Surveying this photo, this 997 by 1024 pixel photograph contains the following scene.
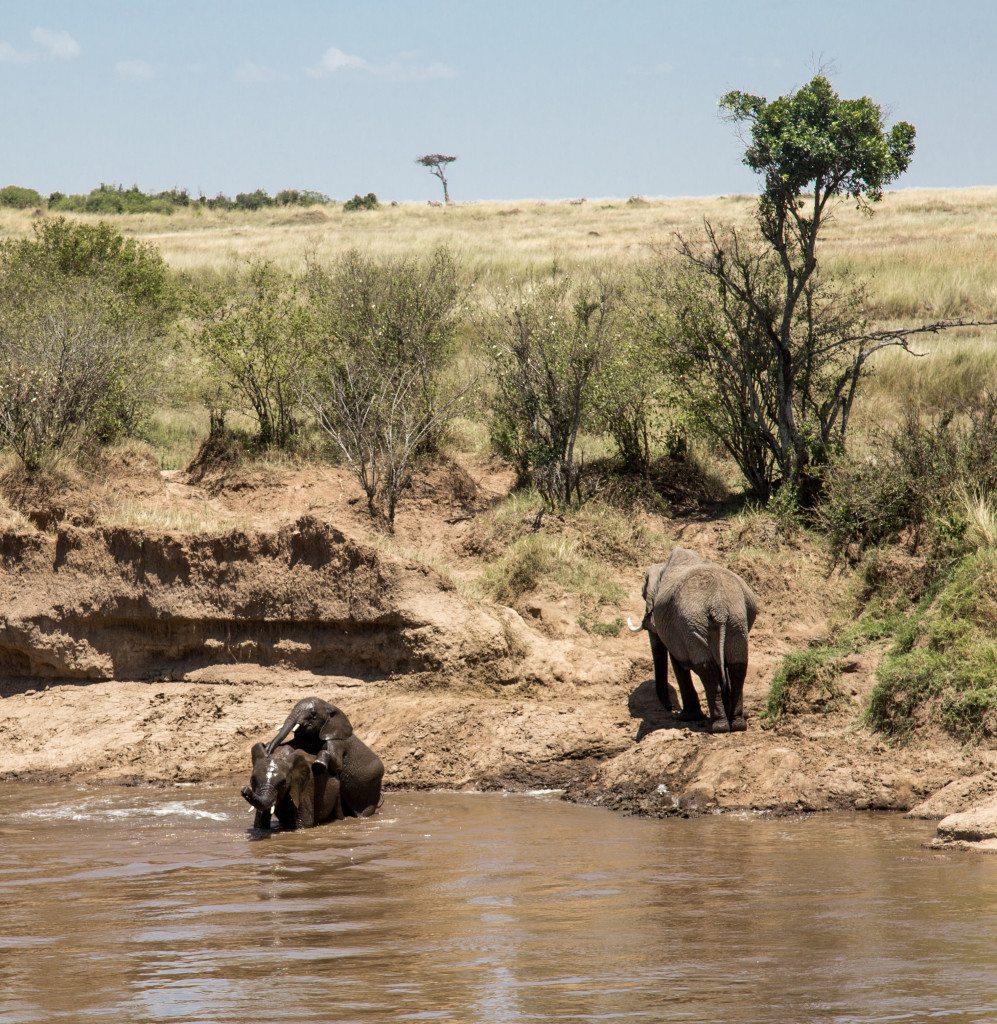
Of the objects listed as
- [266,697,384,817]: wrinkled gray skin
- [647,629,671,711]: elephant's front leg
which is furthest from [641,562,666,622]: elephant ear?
[266,697,384,817]: wrinkled gray skin

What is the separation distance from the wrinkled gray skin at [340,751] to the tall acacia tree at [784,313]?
331 inches

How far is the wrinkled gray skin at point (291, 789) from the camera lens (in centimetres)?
1089

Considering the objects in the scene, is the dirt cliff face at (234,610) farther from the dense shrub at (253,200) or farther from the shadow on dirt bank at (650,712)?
the dense shrub at (253,200)

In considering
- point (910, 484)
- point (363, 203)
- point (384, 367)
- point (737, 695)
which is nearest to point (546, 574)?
point (910, 484)

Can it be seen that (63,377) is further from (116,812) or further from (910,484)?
(910,484)

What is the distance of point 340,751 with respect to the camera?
38.9ft

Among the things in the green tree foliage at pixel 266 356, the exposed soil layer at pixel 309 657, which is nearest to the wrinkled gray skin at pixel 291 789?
the exposed soil layer at pixel 309 657

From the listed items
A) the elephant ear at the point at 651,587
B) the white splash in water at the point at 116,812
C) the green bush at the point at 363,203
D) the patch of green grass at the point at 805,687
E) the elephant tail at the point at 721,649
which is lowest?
the white splash in water at the point at 116,812

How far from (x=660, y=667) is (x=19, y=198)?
2268 inches

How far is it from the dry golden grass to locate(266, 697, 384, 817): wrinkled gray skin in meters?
11.1

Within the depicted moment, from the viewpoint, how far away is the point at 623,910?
26.9 feet

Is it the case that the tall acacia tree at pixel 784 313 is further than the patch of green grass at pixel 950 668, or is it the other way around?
the tall acacia tree at pixel 784 313

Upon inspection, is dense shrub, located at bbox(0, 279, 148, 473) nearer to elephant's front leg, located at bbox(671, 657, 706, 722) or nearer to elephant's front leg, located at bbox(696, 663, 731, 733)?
elephant's front leg, located at bbox(671, 657, 706, 722)

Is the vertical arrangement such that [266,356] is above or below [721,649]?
above
